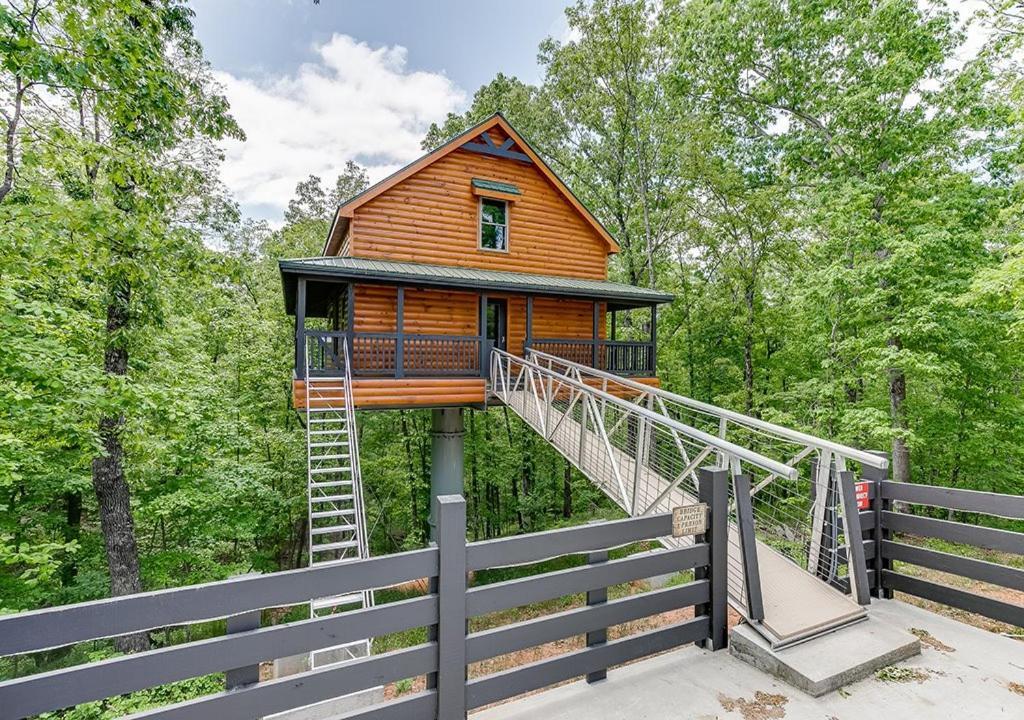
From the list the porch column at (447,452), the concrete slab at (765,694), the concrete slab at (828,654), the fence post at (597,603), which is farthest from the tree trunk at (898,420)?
the fence post at (597,603)

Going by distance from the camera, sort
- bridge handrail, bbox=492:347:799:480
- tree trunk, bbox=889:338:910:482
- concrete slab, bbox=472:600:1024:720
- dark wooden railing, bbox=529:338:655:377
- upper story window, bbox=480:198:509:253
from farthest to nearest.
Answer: upper story window, bbox=480:198:509:253 < dark wooden railing, bbox=529:338:655:377 < tree trunk, bbox=889:338:910:482 < bridge handrail, bbox=492:347:799:480 < concrete slab, bbox=472:600:1024:720

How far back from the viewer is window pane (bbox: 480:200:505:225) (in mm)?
11773

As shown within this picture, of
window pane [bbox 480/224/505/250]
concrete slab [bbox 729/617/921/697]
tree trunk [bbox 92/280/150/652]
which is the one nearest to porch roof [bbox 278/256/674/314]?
window pane [bbox 480/224/505/250]

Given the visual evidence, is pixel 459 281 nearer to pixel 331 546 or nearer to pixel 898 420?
pixel 331 546

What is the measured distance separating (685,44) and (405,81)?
462 inches

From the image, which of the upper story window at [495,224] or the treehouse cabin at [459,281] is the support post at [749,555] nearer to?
the treehouse cabin at [459,281]

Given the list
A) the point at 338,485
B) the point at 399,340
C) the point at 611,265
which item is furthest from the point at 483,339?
the point at 611,265

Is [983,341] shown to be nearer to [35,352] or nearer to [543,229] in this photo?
[543,229]

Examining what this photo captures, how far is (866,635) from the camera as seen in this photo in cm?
331

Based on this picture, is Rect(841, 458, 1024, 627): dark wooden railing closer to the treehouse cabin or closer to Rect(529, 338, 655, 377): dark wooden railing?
Rect(529, 338, 655, 377): dark wooden railing

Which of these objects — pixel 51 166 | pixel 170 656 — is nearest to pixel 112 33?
pixel 51 166

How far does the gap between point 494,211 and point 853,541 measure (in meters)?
10.3

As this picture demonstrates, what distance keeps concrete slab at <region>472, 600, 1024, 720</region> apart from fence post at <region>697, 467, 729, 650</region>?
5.2 inches

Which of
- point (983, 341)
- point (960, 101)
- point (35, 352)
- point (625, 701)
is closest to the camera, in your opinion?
point (625, 701)
